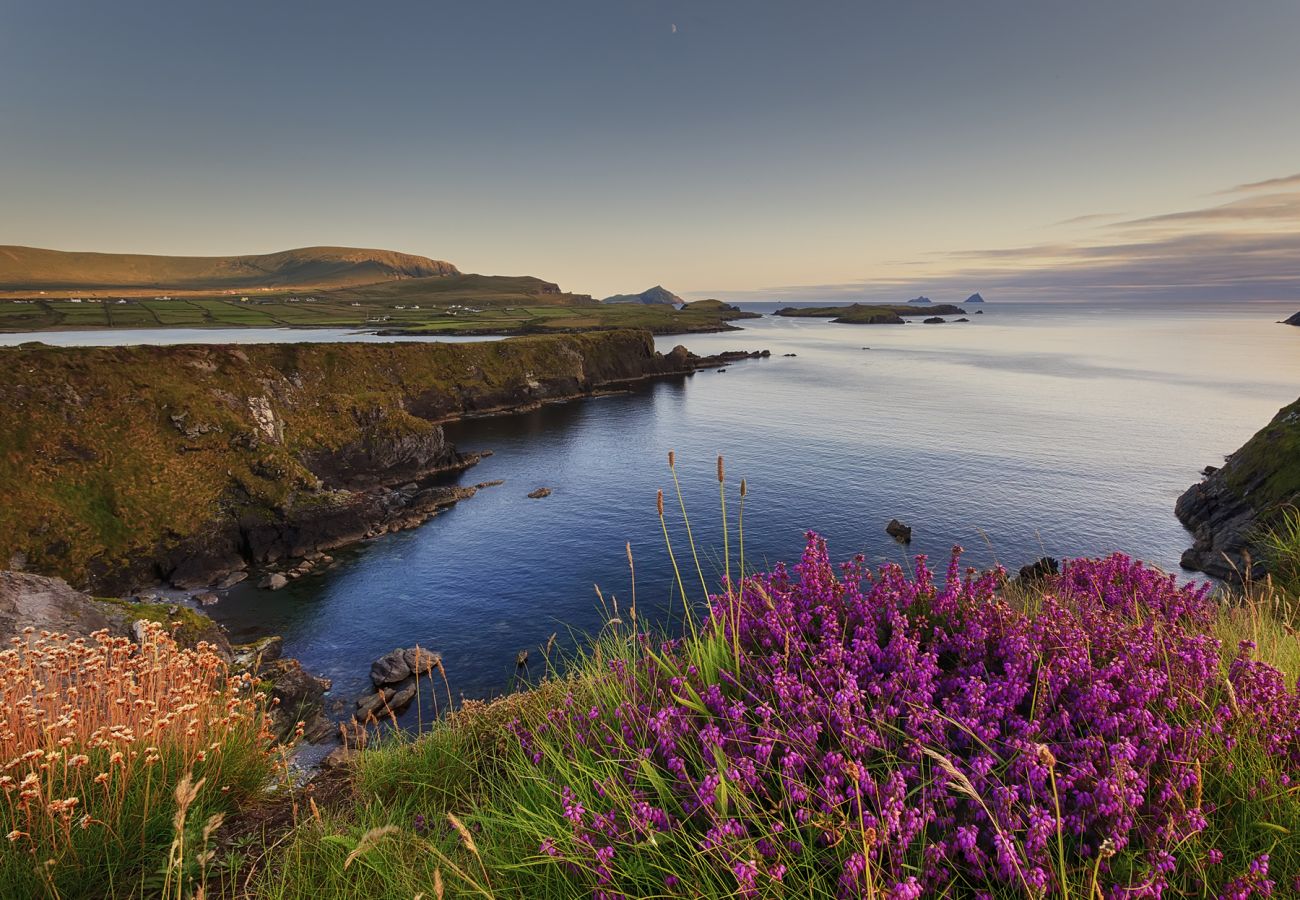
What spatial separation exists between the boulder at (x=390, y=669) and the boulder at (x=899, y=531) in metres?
36.4

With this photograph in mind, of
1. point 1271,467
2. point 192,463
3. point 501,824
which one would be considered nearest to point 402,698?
point 501,824

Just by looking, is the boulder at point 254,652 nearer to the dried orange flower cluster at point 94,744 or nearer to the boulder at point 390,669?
the boulder at point 390,669

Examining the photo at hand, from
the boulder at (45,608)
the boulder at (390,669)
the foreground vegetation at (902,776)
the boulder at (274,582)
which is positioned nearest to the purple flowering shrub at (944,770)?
the foreground vegetation at (902,776)

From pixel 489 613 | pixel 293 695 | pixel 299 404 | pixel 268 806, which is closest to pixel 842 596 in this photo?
pixel 268 806

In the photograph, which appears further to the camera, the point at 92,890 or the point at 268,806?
the point at 268,806

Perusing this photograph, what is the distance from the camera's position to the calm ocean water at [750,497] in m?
38.6

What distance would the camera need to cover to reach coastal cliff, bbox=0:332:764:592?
42500 mm

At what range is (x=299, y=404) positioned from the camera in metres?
73.7

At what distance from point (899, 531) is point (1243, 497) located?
81.2 feet

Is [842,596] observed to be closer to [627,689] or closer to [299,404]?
[627,689]

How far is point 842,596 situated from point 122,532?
56.7 metres

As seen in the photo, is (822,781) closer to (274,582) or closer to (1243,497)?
(274,582)

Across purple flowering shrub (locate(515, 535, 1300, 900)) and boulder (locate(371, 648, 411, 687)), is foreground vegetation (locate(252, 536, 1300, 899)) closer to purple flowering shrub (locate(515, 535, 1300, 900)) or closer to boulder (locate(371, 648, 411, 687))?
purple flowering shrub (locate(515, 535, 1300, 900))

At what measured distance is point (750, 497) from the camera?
57.0 metres
